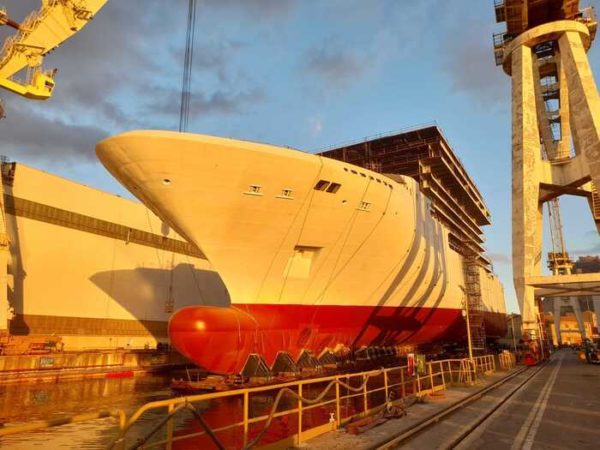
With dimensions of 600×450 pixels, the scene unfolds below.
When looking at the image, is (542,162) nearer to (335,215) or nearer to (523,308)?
(523,308)

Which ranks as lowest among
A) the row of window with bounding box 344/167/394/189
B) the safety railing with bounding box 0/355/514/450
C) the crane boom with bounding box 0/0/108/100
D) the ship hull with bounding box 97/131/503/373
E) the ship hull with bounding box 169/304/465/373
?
the safety railing with bounding box 0/355/514/450

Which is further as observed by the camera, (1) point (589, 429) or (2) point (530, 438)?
(1) point (589, 429)

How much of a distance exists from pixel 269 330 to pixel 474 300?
76.2ft

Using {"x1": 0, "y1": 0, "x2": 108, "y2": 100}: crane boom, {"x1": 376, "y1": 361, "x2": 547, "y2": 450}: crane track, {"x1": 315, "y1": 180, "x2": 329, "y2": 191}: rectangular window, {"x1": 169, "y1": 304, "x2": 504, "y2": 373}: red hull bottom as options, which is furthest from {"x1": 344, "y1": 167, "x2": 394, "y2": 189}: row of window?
{"x1": 0, "y1": 0, "x2": 108, "y2": 100}: crane boom

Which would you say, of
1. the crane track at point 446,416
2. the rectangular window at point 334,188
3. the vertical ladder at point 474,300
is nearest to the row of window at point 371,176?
the rectangular window at point 334,188

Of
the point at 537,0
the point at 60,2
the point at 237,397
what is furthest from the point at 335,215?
the point at 537,0

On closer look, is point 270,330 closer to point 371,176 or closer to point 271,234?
point 271,234

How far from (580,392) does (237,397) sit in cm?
1187

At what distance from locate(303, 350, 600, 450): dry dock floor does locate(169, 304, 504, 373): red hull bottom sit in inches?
240

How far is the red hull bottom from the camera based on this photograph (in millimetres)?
14227

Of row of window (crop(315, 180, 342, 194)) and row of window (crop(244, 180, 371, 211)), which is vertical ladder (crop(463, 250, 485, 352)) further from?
row of window (crop(315, 180, 342, 194))

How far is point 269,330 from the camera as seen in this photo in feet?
51.1

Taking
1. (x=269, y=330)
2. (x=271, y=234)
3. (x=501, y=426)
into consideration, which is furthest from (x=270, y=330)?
(x=501, y=426)

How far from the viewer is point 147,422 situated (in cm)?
1159
